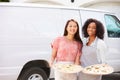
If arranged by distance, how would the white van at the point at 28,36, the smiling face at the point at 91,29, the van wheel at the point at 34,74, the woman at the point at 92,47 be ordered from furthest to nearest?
the van wheel at the point at 34,74, the white van at the point at 28,36, the smiling face at the point at 91,29, the woman at the point at 92,47

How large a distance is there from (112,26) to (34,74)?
7.70ft

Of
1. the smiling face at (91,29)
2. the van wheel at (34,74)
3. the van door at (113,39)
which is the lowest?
the van wheel at (34,74)

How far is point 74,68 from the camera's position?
5.38m

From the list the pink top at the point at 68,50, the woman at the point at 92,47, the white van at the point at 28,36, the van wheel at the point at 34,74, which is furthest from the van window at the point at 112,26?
the pink top at the point at 68,50

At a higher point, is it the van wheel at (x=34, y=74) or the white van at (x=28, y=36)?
the white van at (x=28, y=36)

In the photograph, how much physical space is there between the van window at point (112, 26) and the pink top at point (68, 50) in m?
3.66

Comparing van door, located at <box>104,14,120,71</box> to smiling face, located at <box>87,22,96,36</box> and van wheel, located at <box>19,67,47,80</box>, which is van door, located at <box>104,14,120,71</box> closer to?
van wheel, located at <box>19,67,47,80</box>

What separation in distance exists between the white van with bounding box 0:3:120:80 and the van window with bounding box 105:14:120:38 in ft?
2.76

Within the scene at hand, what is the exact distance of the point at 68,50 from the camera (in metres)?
5.57

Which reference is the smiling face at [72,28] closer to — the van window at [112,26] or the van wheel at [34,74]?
the van wheel at [34,74]

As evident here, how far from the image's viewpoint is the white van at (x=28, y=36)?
7633mm

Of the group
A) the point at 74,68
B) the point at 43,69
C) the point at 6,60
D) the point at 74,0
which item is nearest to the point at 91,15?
the point at 43,69

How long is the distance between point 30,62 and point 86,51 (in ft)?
8.69

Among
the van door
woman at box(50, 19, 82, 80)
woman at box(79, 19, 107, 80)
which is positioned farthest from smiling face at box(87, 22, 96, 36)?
the van door
